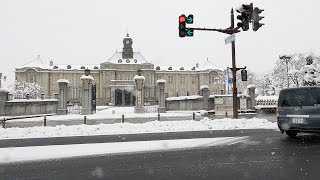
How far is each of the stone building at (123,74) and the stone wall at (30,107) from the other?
52.0 m

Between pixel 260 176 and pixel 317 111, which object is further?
pixel 317 111

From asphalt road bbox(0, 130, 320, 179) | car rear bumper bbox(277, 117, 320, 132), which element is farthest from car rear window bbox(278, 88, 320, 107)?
asphalt road bbox(0, 130, 320, 179)

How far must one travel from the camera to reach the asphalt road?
518cm

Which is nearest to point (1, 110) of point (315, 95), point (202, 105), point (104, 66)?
point (202, 105)

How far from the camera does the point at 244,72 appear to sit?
50.3 ft

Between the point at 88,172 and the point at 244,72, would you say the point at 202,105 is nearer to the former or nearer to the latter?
the point at 244,72

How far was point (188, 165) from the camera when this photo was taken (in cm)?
595

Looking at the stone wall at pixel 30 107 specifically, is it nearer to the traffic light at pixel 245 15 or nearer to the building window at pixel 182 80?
the traffic light at pixel 245 15

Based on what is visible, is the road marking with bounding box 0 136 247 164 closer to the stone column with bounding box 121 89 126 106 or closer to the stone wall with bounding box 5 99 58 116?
the stone wall with bounding box 5 99 58 116

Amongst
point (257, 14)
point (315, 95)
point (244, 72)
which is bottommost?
point (315, 95)

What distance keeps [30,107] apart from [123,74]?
62.9 m

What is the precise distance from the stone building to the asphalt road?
7407 cm

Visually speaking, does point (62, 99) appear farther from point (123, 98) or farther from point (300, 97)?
point (123, 98)

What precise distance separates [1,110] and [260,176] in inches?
908
